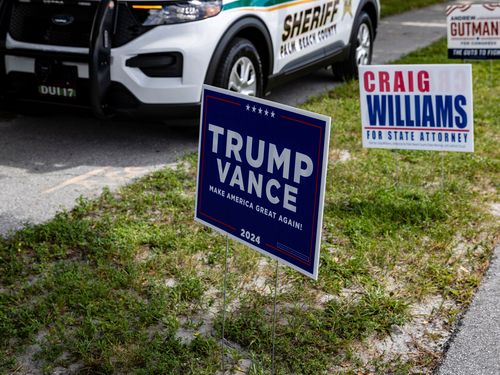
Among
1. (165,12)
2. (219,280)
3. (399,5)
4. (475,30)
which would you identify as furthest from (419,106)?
(399,5)

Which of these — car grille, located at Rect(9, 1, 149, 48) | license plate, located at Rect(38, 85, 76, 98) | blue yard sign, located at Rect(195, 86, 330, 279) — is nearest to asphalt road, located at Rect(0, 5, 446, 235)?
license plate, located at Rect(38, 85, 76, 98)

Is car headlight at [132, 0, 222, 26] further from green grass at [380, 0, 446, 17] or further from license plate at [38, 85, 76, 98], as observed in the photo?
green grass at [380, 0, 446, 17]

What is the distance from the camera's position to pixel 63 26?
6.46 meters

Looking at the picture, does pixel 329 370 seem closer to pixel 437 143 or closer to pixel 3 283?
pixel 3 283

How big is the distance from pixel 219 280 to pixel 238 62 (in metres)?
2.90

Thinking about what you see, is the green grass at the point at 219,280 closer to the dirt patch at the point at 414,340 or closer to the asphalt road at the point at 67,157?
the dirt patch at the point at 414,340

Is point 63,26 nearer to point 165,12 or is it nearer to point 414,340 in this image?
point 165,12

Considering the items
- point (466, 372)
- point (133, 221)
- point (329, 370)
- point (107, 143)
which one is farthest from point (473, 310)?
point (107, 143)

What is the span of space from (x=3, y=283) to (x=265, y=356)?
1.51 meters

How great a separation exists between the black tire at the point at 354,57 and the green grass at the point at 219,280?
324 centimetres

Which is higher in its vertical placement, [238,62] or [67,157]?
[238,62]

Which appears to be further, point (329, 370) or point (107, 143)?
point (107, 143)

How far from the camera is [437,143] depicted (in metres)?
5.50

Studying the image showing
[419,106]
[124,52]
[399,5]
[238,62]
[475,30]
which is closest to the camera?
[419,106]
